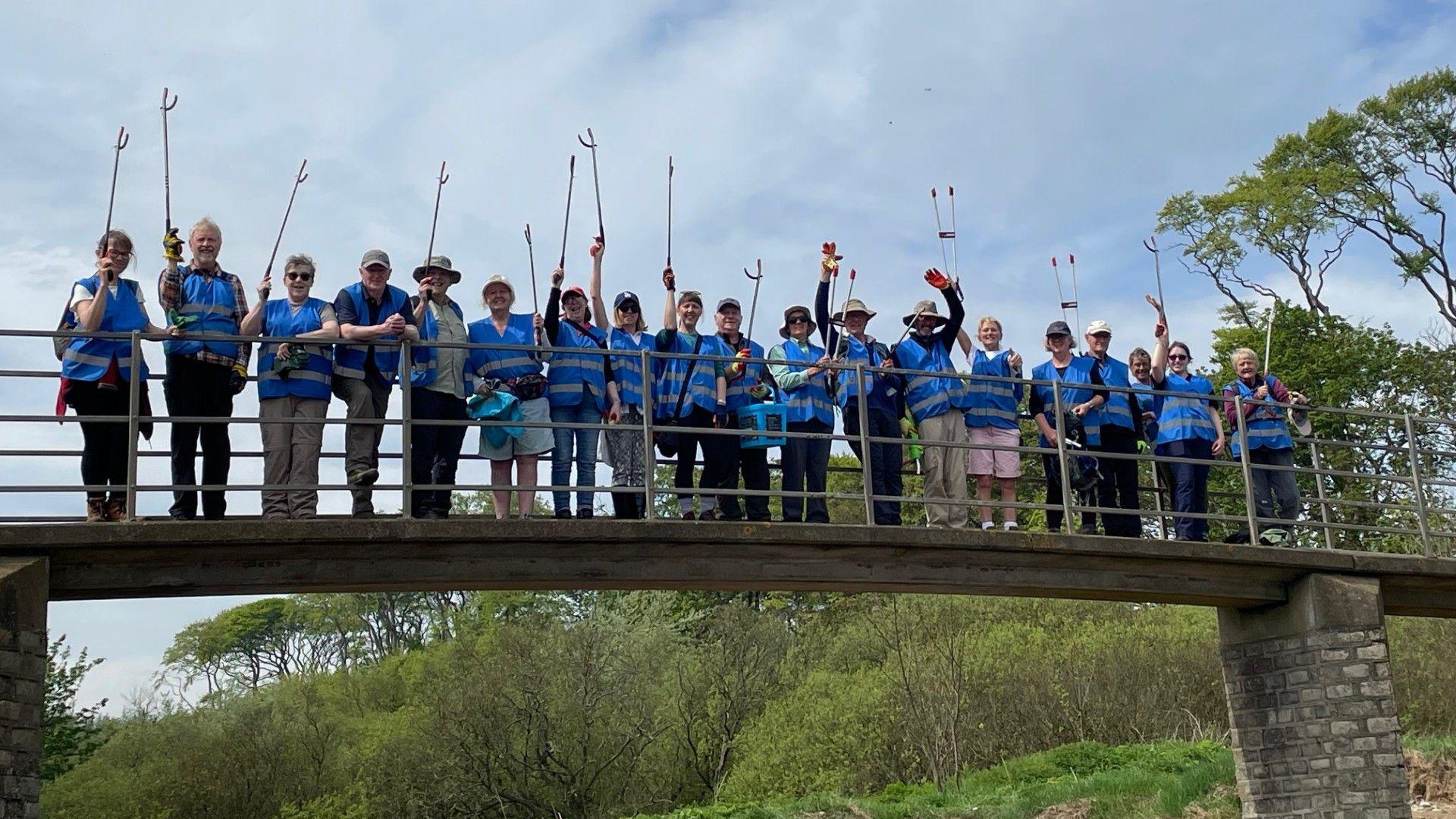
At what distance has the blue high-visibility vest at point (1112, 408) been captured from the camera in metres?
13.2

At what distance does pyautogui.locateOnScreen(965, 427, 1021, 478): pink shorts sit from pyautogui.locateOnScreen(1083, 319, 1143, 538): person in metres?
1.00

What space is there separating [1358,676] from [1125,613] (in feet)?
58.0

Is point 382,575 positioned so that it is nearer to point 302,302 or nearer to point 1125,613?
point 302,302

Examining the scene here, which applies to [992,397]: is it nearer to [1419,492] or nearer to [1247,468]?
[1247,468]

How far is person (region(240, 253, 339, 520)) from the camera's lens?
9.94m

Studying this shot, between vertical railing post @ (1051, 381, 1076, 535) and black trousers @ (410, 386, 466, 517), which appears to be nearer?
black trousers @ (410, 386, 466, 517)

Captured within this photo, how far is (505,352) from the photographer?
35.3 ft

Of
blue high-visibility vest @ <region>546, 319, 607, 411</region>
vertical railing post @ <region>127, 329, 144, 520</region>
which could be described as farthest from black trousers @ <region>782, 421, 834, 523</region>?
vertical railing post @ <region>127, 329, 144, 520</region>

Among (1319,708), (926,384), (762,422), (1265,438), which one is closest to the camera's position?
(762,422)

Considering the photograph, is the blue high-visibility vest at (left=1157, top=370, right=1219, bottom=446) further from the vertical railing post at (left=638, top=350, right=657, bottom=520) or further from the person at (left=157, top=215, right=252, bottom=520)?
the person at (left=157, top=215, right=252, bottom=520)

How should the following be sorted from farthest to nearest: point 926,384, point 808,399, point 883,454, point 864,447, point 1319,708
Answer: point 1319,708
point 926,384
point 883,454
point 808,399
point 864,447

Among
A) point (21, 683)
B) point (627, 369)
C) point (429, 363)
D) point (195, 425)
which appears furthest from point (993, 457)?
point (21, 683)

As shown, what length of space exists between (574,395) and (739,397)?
1.41 m

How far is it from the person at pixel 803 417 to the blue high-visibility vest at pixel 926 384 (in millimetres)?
845
